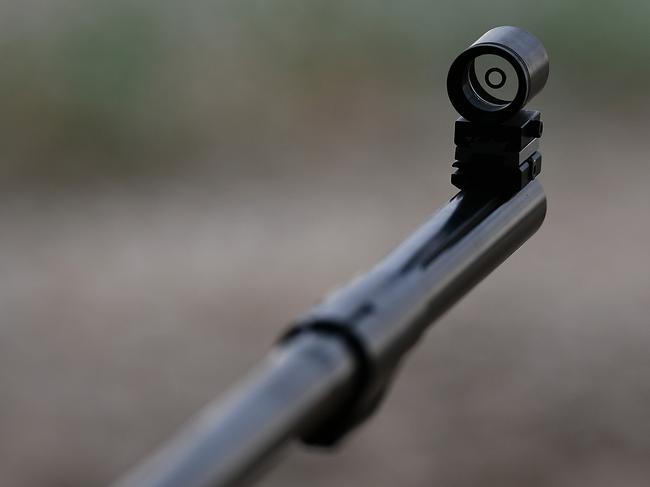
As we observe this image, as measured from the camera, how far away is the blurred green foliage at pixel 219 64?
3.83m

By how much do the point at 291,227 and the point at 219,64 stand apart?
2.71 feet

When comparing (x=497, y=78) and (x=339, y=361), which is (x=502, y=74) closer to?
(x=497, y=78)

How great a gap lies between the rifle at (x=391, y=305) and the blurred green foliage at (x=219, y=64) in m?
2.91

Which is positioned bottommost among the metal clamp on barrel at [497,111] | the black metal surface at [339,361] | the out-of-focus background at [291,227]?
the black metal surface at [339,361]

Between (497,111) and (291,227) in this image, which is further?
(291,227)

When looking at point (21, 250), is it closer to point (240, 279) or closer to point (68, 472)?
point (240, 279)

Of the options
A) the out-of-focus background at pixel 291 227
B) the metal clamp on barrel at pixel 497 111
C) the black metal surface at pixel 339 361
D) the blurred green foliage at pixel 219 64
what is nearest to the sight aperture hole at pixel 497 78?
the metal clamp on barrel at pixel 497 111

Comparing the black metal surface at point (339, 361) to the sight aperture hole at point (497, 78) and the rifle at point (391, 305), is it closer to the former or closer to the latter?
the rifle at point (391, 305)

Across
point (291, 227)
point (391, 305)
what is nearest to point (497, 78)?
point (391, 305)

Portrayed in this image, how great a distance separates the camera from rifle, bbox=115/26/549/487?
1.67 feet

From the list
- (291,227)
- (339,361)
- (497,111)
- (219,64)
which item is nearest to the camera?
(339,361)

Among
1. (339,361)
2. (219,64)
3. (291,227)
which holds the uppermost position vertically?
(219,64)

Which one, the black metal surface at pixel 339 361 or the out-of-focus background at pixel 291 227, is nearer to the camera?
the black metal surface at pixel 339 361

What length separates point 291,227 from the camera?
3.51 metres
